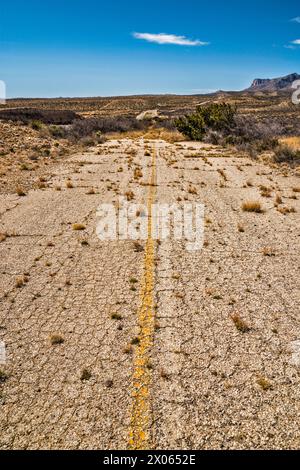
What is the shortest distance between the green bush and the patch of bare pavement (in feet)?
92.4

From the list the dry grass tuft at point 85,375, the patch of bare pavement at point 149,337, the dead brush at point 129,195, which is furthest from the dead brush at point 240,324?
the dead brush at point 129,195

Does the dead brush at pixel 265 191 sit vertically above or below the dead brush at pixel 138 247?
above

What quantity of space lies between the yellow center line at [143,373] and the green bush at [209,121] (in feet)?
108

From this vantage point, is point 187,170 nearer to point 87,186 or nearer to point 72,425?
point 87,186

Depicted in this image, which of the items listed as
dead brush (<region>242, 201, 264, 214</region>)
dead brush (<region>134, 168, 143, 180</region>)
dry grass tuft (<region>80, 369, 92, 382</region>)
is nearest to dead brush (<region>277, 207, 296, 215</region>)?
dead brush (<region>242, 201, 264, 214</region>)

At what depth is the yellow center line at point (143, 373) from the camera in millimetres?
4285

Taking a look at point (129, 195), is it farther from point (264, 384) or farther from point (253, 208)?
point (264, 384)

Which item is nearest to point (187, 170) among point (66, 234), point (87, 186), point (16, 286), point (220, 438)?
point (87, 186)

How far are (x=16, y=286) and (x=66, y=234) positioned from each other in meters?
3.37

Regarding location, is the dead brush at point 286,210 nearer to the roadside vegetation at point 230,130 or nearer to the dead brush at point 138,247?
the dead brush at point 138,247

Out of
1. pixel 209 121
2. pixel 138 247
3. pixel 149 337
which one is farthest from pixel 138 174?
pixel 209 121

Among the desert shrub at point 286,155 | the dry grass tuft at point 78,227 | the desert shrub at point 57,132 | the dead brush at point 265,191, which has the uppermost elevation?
the desert shrub at point 57,132

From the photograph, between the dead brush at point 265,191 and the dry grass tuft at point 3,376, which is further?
the dead brush at point 265,191

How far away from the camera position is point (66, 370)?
5352 millimetres
